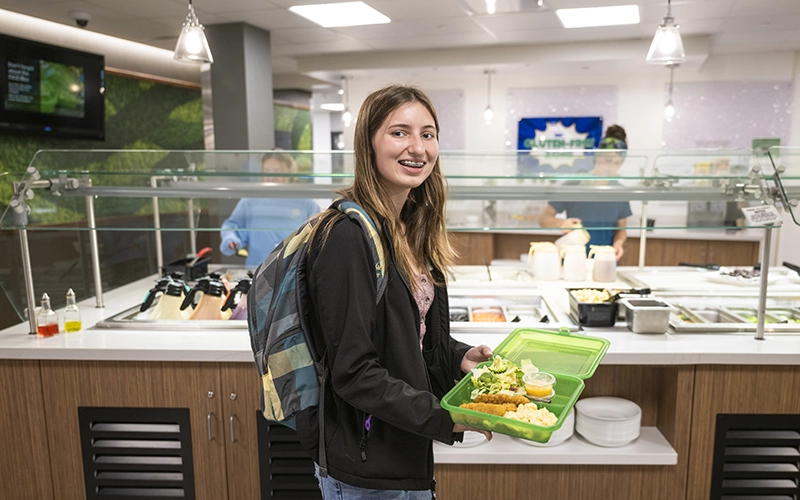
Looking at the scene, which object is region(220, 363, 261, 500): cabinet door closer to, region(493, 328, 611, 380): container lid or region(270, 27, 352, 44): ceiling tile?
region(493, 328, 611, 380): container lid

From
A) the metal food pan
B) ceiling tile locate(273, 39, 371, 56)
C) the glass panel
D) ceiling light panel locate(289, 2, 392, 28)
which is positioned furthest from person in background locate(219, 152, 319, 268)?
ceiling tile locate(273, 39, 371, 56)

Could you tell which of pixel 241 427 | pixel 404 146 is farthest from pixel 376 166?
pixel 241 427

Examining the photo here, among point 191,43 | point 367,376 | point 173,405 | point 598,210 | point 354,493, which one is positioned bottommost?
point 173,405

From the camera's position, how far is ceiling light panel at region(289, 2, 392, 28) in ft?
16.2

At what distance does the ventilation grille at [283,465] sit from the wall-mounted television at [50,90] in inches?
175

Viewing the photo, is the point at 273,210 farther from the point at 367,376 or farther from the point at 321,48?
the point at 321,48

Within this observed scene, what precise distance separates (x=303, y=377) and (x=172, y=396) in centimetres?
118

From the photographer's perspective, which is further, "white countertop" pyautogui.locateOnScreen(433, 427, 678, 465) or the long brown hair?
"white countertop" pyautogui.locateOnScreen(433, 427, 678, 465)

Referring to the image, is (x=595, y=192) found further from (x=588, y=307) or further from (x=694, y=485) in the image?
(x=694, y=485)

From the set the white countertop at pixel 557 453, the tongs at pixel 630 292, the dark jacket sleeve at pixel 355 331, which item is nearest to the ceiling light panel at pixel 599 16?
the tongs at pixel 630 292

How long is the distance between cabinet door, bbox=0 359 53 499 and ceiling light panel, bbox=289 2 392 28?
369cm

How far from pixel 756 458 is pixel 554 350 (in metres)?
1.01

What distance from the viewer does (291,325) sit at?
1262 millimetres

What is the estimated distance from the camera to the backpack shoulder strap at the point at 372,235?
48.4 inches
